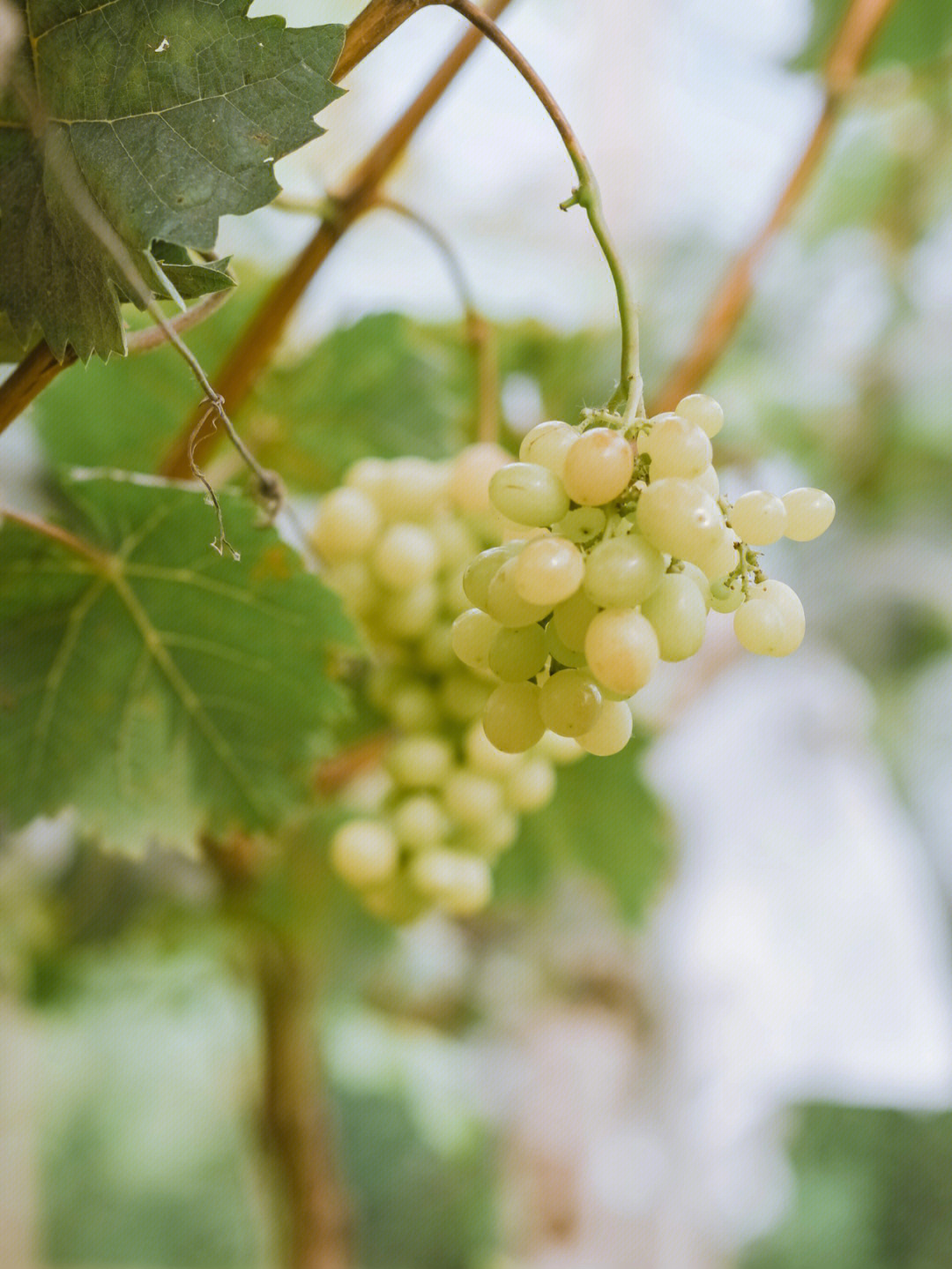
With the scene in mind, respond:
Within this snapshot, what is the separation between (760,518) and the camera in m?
0.20

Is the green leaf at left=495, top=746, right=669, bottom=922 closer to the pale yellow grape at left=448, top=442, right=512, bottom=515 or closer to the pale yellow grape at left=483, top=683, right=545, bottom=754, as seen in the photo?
the pale yellow grape at left=448, top=442, right=512, bottom=515

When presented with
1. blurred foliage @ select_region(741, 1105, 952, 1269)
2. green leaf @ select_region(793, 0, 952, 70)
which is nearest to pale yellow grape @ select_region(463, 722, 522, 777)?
green leaf @ select_region(793, 0, 952, 70)

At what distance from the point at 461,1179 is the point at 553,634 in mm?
1183

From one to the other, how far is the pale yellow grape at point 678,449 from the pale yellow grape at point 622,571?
14 millimetres

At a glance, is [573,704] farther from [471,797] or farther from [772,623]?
[471,797]

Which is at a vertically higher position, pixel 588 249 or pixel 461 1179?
pixel 588 249

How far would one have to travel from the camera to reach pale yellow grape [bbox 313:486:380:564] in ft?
1.33

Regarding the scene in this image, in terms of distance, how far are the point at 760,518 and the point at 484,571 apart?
0.06 metres

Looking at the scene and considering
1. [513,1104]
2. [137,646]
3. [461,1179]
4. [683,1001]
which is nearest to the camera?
[137,646]

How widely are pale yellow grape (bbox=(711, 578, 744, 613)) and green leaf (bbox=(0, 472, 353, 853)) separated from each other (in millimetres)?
161

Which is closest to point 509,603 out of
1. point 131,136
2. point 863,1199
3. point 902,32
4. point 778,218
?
point 131,136

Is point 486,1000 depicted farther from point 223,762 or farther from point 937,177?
point 937,177

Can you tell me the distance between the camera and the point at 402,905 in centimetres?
42

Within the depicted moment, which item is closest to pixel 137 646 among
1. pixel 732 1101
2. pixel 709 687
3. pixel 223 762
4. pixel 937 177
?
pixel 223 762
